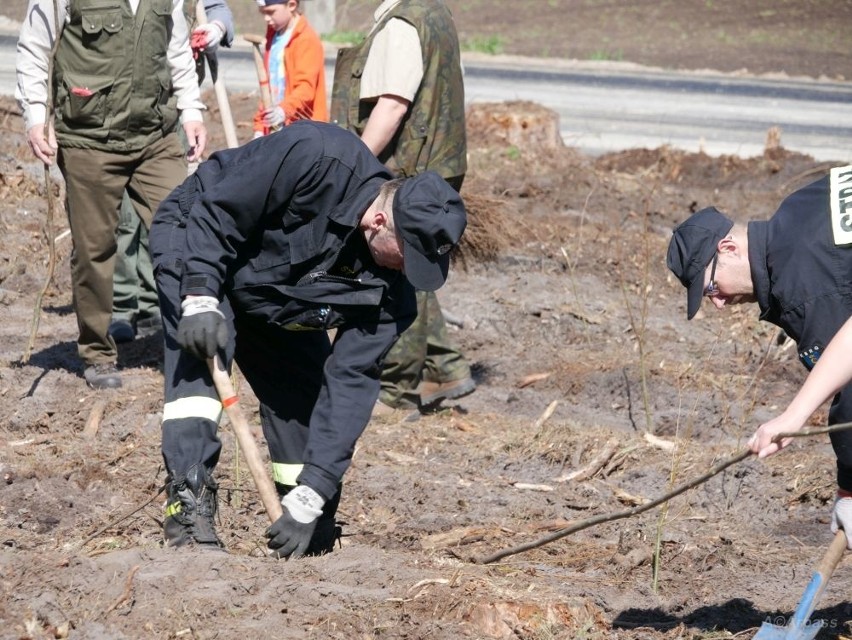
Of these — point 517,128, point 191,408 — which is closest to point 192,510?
point 191,408

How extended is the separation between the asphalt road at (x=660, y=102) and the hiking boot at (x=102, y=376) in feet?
27.9

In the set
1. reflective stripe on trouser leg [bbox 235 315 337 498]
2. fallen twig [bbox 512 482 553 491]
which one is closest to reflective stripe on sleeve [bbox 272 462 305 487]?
reflective stripe on trouser leg [bbox 235 315 337 498]

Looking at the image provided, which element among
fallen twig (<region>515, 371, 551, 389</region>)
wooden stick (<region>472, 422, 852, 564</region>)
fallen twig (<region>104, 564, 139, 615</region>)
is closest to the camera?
wooden stick (<region>472, 422, 852, 564</region>)

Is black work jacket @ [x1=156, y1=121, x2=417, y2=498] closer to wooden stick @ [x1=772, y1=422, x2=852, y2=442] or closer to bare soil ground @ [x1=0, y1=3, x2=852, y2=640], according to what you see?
bare soil ground @ [x1=0, y1=3, x2=852, y2=640]

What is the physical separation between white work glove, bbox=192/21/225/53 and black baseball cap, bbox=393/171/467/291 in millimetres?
3272

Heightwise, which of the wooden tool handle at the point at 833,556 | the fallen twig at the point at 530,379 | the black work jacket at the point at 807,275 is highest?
the black work jacket at the point at 807,275

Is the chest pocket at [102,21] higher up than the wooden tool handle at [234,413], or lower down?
higher up

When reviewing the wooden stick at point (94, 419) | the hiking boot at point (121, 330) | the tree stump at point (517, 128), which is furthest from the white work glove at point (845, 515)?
the tree stump at point (517, 128)

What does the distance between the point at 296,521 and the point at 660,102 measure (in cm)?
1689

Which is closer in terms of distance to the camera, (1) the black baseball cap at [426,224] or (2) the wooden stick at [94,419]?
(1) the black baseball cap at [426,224]

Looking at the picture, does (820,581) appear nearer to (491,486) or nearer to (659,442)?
(491,486)

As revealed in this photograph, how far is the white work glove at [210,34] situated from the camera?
6434mm

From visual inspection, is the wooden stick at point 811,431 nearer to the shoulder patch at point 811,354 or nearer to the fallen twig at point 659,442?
the shoulder patch at point 811,354

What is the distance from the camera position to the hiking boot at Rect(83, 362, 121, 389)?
6.07 metres
